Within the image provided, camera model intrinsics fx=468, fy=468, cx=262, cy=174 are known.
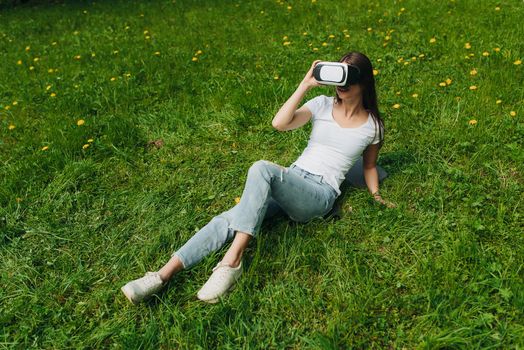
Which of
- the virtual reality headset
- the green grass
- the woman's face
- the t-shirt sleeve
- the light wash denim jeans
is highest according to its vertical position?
the virtual reality headset

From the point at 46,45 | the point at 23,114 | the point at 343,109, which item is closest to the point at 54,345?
the point at 343,109

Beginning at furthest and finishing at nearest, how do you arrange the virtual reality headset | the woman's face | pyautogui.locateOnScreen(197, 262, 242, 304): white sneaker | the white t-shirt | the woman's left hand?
the woman's left hand → the white t-shirt → the woman's face → the virtual reality headset → pyautogui.locateOnScreen(197, 262, 242, 304): white sneaker

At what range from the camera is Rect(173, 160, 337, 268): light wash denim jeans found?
2541mm

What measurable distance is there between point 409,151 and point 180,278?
75.9 inches

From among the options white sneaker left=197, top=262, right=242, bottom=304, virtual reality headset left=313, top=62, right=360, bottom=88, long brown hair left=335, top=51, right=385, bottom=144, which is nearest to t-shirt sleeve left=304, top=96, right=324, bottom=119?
long brown hair left=335, top=51, right=385, bottom=144

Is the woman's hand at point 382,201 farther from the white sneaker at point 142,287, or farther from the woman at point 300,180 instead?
the white sneaker at point 142,287

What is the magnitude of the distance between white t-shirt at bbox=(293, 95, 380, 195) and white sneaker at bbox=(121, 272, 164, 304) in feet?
3.60

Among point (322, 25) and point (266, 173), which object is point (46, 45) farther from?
point (266, 173)

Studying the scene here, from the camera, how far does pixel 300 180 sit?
271 centimetres

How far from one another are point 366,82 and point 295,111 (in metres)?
0.46

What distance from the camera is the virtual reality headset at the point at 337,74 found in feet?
8.47

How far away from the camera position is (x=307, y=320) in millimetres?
2361

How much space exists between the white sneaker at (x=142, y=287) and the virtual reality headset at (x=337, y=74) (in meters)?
1.42

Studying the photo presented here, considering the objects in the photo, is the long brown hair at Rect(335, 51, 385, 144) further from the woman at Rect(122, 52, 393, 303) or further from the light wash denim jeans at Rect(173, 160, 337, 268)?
the light wash denim jeans at Rect(173, 160, 337, 268)
